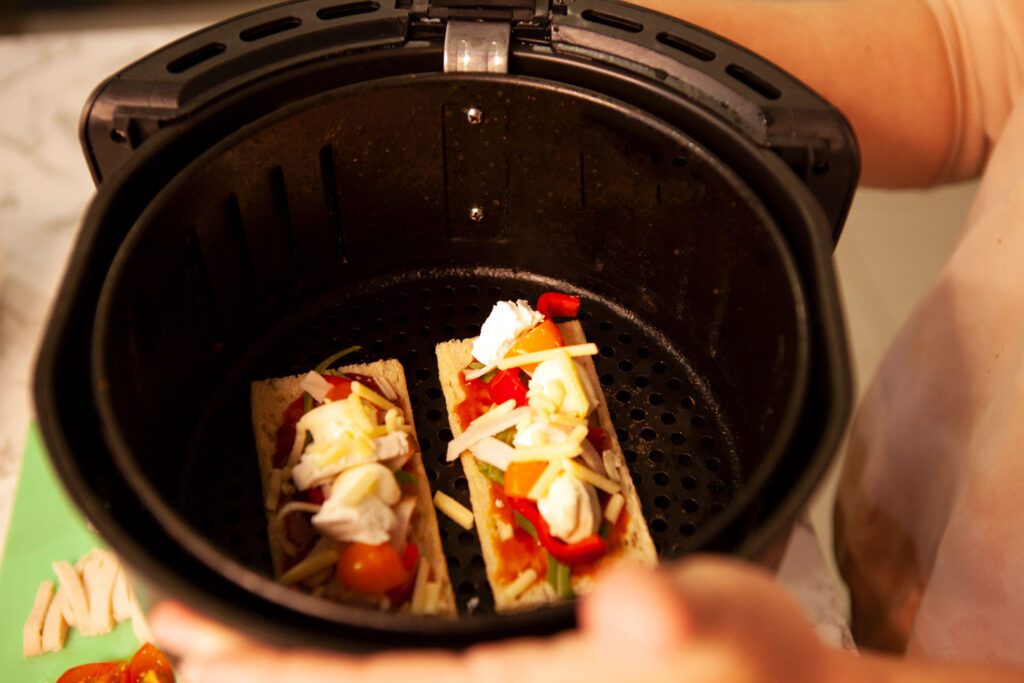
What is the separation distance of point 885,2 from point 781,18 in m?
0.13

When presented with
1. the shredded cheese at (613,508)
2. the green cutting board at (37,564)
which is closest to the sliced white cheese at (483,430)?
the shredded cheese at (613,508)

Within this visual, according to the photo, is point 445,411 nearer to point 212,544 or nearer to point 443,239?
point 443,239

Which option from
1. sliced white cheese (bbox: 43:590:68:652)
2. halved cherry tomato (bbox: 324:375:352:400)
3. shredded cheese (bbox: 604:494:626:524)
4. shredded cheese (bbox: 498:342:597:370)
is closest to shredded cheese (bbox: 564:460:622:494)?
shredded cheese (bbox: 604:494:626:524)

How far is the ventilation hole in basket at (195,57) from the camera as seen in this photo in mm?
669

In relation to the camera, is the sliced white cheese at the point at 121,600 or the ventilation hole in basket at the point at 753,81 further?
the sliced white cheese at the point at 121,600

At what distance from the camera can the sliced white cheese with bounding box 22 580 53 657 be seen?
0.78 m

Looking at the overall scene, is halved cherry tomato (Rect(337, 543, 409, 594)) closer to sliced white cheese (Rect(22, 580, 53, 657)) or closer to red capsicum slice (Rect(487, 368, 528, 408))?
red capsicum slice (Rect(487, 368, 528, 408))

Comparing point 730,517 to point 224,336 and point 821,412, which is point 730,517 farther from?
point 224,336

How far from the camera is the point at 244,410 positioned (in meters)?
0.76

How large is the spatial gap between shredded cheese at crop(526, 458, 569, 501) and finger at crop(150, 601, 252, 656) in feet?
0.94

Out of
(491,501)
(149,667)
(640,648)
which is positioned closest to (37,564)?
(149,667)

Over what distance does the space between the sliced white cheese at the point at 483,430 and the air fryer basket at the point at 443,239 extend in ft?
0.08

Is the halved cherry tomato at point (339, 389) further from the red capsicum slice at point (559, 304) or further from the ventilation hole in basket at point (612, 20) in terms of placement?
the ventilation hole in basket at point (612, 20)

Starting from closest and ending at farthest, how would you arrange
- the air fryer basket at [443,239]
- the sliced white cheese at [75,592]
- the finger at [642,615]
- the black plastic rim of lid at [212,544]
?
the finger at [642,615], the black plastic rim of lid at [212,544], the air fryer basket at [443,239], the sliced white cheese at [75,592]
